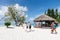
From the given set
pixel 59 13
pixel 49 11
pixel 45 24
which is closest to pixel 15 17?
pixel 45 24

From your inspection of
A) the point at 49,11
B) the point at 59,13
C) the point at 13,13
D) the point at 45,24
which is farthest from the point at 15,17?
the point at 59,13

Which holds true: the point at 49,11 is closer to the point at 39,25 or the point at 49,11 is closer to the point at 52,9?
the point at 52,9

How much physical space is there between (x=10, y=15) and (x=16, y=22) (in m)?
3.24

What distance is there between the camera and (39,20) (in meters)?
32.3

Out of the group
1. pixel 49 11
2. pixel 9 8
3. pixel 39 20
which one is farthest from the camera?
pixel 49 11

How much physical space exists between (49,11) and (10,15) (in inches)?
938

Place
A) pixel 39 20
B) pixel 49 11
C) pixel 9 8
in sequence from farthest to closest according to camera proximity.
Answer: pixel 49 11, pixel 9 8, pixel 39 20

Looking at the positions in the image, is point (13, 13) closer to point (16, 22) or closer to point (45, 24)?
point (16, 22)

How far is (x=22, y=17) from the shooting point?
49500mm

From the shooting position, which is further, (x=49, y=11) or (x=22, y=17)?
(x=49, y=11)

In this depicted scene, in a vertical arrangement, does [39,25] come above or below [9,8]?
below

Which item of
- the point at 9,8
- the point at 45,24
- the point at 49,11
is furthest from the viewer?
the point at 49,11

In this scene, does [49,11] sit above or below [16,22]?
above

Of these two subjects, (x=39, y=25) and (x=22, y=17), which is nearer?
(x=39, y=25)
